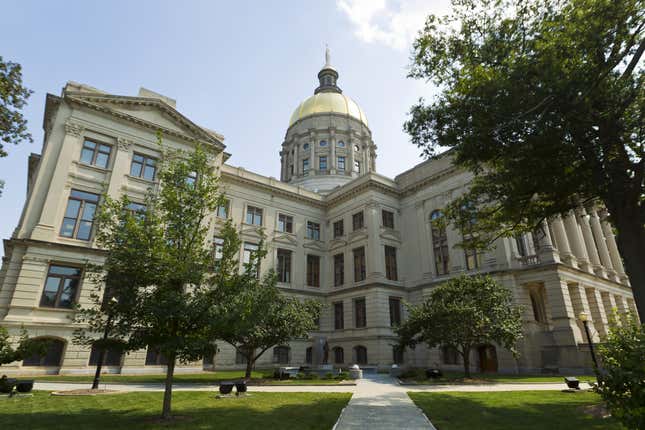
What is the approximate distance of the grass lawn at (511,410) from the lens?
941 centimetres

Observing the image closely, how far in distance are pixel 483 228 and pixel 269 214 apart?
2489cm

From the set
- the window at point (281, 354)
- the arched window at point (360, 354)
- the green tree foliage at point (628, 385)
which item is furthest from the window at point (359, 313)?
the green tree foliage at point (628, 385)

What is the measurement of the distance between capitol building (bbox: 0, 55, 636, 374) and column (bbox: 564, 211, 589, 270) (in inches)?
3.8

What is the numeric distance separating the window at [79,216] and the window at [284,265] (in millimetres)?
17273

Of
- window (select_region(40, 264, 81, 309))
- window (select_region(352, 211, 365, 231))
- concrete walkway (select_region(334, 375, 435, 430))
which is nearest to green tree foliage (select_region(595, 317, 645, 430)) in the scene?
concrete walkway (select_region(334, 375, 435, 430))

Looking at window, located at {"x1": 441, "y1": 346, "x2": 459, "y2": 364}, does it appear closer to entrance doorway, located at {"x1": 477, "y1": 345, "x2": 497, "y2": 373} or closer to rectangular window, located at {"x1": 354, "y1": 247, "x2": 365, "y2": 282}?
entrance doorway, located at {"x1": 477, "y1": 345, "x2": 497, "y2": 373}

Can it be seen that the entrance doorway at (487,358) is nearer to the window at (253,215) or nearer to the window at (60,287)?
the window at (253,215)

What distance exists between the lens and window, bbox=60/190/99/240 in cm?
2609

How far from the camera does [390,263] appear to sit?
1469 inches

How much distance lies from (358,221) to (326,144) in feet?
75.3

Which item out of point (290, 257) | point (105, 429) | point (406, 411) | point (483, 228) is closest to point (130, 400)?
point (105, 429)

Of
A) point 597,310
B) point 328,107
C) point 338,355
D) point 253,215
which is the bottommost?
point 338,355

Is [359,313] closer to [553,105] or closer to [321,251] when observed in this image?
[321,251]

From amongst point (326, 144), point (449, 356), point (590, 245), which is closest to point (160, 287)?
point (449, 356)
